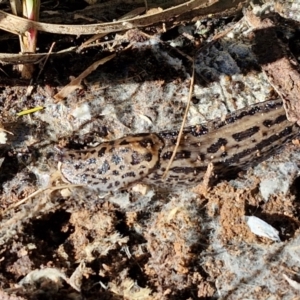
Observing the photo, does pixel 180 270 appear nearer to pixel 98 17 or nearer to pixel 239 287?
pixel 239 287

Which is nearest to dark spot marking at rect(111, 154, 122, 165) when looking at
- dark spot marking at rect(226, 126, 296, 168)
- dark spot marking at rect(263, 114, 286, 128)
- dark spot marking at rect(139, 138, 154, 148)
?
dark spot marking at rect(139, 138, 154, 148)

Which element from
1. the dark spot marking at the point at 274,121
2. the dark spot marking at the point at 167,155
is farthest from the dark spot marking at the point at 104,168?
the dark spot marking at the point at 274,121

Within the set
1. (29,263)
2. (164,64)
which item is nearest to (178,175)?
(164,64)

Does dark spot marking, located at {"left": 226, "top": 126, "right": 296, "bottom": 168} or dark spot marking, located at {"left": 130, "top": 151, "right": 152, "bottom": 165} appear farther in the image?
dark spot marking, located at {"left": 226, "top": 126, "right": 296, "bottom": 168}

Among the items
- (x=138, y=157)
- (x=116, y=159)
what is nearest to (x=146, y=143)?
(x=138, y=157)

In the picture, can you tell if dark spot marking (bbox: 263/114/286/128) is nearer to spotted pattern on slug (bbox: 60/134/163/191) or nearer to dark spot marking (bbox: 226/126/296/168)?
dark spot marking (bbox: 226/126/296/168)

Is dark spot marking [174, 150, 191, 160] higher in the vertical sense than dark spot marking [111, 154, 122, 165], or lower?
lower

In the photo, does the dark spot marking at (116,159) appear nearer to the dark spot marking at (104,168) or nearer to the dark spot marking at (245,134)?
the dark spot marking at (104,168)
